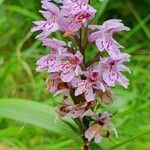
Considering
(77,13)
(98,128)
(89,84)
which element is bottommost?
(98,128)

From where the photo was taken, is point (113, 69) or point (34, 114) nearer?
point (113, 69)

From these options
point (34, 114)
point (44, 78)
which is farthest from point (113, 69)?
point (34, 114)

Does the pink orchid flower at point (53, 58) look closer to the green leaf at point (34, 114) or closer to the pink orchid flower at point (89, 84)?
the pink orchid flower at point (89, 84)

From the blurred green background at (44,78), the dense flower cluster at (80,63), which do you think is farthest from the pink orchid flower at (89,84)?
the blurred green background at (44,78)

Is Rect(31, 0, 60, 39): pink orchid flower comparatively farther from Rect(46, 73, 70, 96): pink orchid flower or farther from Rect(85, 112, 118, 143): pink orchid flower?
Rect(85, 112, 118, 143): pink orchid flower

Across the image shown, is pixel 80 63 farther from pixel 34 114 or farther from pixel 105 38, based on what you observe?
pixel 34 114

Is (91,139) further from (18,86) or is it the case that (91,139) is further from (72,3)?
(18,86)

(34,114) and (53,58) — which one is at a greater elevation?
(53,58)

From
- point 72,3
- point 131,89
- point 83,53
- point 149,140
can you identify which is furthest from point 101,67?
point 131,89
